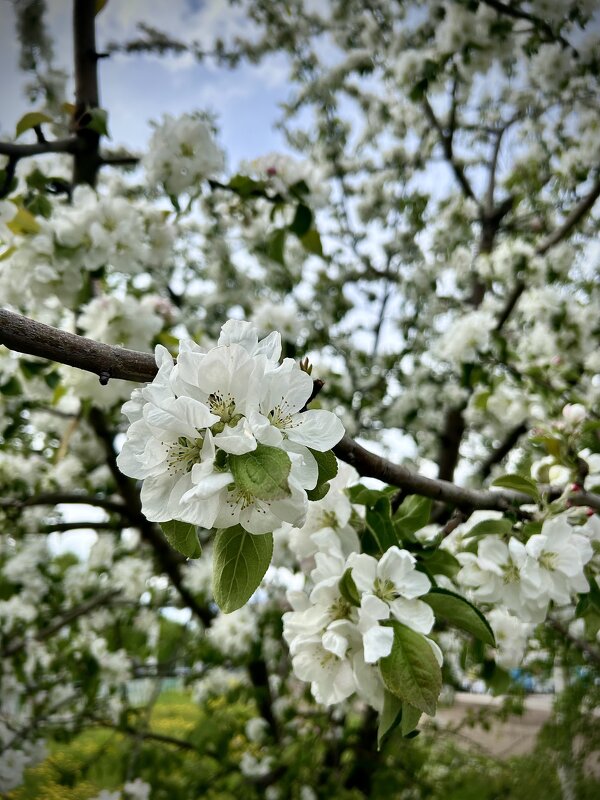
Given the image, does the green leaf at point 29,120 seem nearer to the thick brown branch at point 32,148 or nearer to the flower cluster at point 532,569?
the thick brown branch at point 32,148

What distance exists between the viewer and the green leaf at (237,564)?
1.86ft

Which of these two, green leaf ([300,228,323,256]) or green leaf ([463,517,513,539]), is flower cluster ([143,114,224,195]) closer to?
green leaf ([300,228,323,256])

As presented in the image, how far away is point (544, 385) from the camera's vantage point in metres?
2.21

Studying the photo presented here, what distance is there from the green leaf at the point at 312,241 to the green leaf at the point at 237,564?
1.47m

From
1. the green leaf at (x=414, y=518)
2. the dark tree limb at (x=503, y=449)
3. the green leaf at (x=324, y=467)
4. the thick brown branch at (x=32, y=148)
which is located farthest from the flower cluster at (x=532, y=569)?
the dark tree limb at (x=503, y=449)

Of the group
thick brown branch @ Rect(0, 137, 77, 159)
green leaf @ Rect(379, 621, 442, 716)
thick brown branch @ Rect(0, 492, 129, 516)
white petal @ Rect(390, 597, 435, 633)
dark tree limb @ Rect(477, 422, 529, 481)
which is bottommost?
green leaf @ Rect(379, 621, 442, 716)

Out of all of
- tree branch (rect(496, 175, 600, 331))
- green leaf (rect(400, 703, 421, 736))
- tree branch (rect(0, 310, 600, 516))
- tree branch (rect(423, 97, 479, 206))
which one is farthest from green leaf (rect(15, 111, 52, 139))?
tree branch (rect(423, 97, 479, 206))

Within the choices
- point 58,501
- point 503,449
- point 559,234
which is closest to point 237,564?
point 58,501

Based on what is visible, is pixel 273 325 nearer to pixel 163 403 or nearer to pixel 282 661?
pixel 282 661

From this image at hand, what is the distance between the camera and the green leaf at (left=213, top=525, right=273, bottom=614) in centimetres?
57

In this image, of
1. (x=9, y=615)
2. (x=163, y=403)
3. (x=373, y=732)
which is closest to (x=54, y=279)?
(x=163, y=403)

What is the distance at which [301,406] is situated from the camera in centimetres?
58

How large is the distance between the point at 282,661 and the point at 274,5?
12.5 feet

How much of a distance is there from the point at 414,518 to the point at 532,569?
192mm
